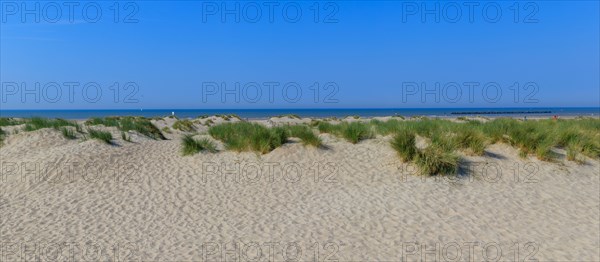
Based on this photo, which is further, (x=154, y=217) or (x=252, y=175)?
(x=252, y=175)

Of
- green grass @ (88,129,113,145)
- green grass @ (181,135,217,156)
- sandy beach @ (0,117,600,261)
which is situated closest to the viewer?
sandy beach @ (0,117,600,261)

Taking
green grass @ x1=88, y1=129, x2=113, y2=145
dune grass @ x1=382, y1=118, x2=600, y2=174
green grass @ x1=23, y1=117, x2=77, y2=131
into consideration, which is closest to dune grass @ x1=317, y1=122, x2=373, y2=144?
dune grass @ x1=382, y1=118, x2=600, y2=174

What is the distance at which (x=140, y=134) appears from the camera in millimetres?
15148

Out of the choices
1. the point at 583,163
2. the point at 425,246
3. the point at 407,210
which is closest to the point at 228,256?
the point at 425,246

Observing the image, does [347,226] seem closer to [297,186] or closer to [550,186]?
[297,186]

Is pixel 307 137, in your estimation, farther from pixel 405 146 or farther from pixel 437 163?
pixel 437 163

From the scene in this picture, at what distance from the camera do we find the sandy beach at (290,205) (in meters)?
6.62

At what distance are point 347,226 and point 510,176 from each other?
474cm

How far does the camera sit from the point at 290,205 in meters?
8.55

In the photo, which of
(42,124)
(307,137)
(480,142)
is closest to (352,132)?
(307,137)

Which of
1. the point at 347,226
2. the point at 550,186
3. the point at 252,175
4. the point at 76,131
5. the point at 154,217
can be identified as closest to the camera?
the point at 347,226

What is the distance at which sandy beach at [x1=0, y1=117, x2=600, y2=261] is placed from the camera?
662cm

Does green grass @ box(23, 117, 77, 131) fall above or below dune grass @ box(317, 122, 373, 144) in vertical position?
above

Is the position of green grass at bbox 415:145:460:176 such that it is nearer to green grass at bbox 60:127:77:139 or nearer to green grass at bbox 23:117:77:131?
green grass at bbox 60:127:77:139
